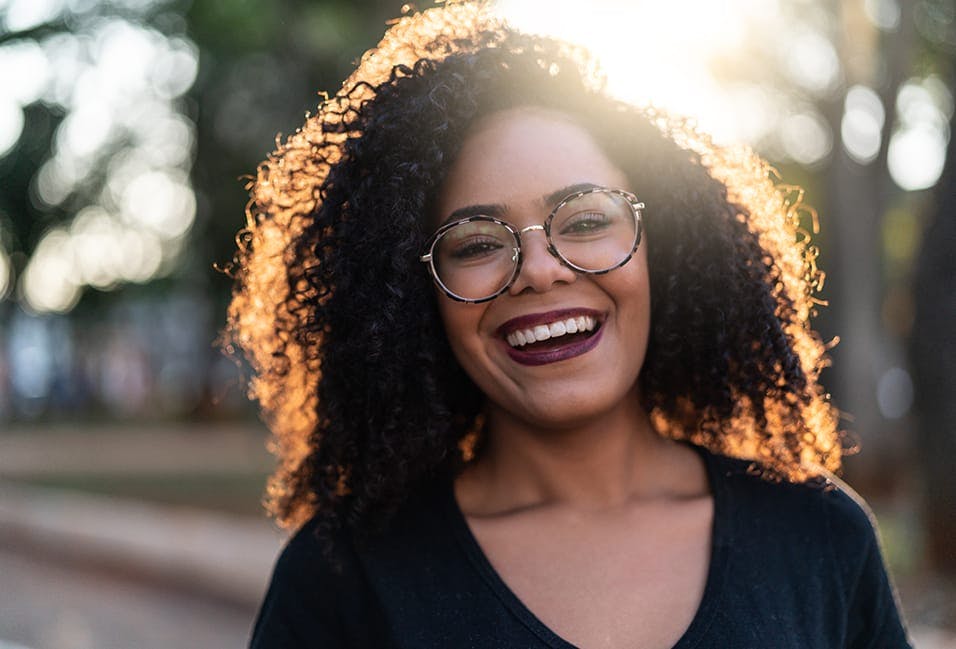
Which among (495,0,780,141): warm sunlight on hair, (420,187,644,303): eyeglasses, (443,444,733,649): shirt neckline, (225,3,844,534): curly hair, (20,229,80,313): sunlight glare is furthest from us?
(20,229,80,313): sunlight glare

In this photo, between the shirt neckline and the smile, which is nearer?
the shirt neckline

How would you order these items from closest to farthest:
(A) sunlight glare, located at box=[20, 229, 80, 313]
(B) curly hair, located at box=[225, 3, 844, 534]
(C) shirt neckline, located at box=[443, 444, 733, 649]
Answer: (C) shirt neckline, located at box=[443, 444, 733, 649]
(B) curly hair, located at box=[225, 3, 844, 534]
(A) sunlight glare, located at box=[20, 229, 80, 313]

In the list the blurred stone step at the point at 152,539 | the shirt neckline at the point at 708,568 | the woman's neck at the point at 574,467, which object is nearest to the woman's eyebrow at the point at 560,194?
the woman's neck at the point at 574,467

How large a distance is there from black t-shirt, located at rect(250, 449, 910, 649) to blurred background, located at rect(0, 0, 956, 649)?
2.39ft

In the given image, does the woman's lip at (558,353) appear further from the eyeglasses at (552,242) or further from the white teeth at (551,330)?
the eyeglasses at (552,242)

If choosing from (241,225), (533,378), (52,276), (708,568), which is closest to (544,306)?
(533,378)

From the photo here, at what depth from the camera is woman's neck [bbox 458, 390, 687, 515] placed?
86.0 inches

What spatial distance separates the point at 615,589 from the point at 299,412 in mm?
863

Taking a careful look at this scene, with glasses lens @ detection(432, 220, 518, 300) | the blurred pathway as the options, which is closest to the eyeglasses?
glasses lens @ detection(432, 220, 518, 300)

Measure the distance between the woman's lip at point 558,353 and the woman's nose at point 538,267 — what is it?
11cm

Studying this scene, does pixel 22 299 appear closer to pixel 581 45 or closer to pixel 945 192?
pixel 945 192

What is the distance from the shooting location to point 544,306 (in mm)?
2018

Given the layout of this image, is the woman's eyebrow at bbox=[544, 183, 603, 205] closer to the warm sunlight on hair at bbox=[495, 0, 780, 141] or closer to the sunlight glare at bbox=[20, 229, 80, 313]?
the warm sunlight on hair at bbox=[495, 0, 780, 141]

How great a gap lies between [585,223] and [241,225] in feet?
50.5
